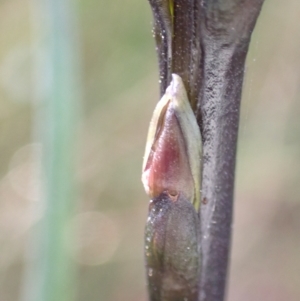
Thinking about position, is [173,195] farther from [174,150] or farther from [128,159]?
[128,159]

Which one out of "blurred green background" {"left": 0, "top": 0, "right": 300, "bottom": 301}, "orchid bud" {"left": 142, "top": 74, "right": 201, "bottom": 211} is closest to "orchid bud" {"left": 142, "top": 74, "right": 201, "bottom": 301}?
"orchid bud" {"left": 142, "top": 74, "right": 201, "bottom": 211}

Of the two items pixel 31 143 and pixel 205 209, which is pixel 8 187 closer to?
pixel 31 143

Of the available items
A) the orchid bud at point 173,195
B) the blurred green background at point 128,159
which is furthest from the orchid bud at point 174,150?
the blurred green background at point 128,159

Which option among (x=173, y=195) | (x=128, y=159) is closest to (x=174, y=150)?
(x=173, y=195)

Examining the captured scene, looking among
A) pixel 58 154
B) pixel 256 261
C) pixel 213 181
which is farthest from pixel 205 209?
A: pixel 256 261

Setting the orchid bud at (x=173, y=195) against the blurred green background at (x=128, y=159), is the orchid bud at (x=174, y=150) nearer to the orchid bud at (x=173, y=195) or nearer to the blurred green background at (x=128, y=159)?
the orchid bud at (x=173, y=195)

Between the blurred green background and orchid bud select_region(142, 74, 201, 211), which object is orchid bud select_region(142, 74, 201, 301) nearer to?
orchid bud select_region(142, 74, 201, 211)
